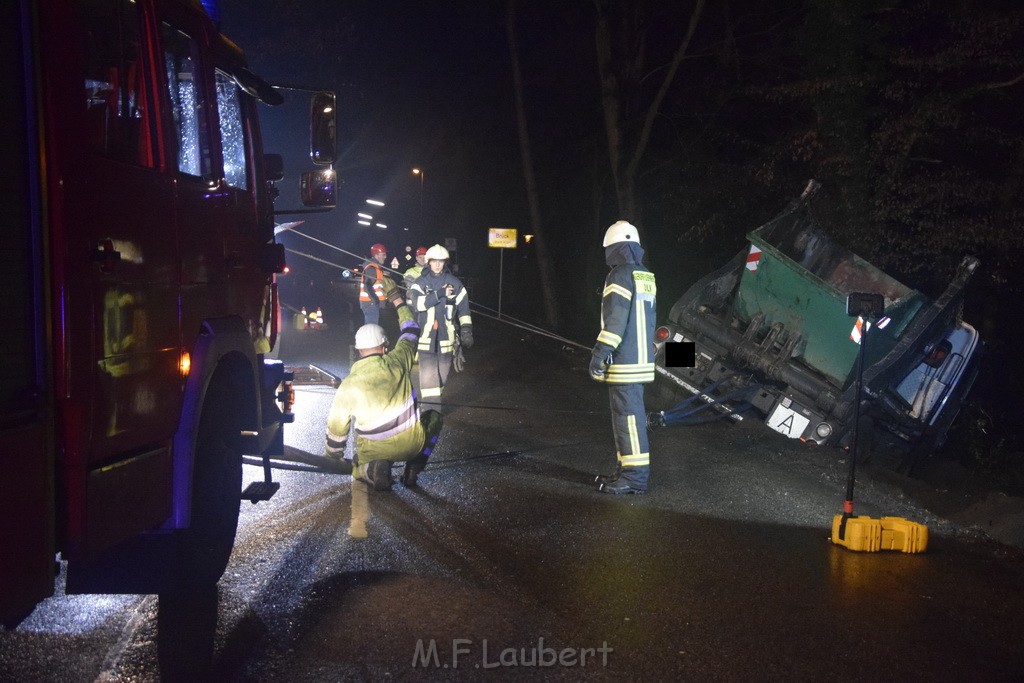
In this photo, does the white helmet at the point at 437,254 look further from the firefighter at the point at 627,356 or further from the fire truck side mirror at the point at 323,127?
the fire truck side mirror at the point at 323,127

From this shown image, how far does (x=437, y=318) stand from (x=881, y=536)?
17.2 feet

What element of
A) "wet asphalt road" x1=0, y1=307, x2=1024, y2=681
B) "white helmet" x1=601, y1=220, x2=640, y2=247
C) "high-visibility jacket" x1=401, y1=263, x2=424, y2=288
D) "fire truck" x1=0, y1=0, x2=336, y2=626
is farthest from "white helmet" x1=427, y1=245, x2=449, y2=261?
"fire truck" x1=0, y1=0, x2=336, y2=626

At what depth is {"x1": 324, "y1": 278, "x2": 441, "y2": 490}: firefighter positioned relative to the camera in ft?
19.9

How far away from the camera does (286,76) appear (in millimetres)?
20438

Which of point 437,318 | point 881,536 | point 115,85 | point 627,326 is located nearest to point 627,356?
point 627,326

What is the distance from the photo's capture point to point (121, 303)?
3.31m

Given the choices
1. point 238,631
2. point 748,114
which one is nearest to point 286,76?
point 748,114

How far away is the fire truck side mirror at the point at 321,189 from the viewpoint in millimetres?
6031

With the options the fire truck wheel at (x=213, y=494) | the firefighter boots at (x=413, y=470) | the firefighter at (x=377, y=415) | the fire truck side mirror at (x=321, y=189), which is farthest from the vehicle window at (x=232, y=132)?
the firefighter boots at (x=413, y=470)

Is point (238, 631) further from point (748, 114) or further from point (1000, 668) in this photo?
point (748, 114)

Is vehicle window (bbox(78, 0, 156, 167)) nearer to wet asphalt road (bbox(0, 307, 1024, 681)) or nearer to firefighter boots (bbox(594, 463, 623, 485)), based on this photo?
wet asphalt road (bbox(0, 307, 1024, 681))

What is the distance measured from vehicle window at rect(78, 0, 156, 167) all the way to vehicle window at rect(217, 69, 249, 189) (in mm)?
1157

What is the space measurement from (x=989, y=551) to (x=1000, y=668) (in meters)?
2.10

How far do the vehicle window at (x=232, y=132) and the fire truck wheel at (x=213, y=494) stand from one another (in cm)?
126
